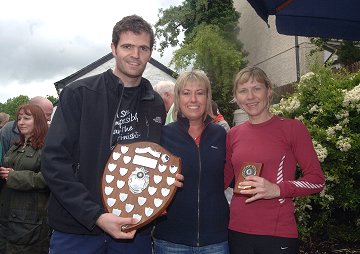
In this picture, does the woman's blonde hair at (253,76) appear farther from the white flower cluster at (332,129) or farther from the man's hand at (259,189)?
the white flower cluster at (332,129)

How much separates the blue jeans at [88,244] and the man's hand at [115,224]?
0.29m

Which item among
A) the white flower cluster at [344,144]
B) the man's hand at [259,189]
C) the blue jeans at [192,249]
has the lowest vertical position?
the blue jeans at [192,249]

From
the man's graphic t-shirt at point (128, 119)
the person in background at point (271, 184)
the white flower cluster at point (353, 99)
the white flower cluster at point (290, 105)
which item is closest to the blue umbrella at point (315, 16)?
the person in background at point (271, 184)

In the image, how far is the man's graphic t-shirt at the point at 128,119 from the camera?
8.17 ft

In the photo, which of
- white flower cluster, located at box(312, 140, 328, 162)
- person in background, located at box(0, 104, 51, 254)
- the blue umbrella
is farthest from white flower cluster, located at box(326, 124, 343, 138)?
person in background, located at box(0, 104, 51, 254)

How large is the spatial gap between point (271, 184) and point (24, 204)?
2515 millimetres

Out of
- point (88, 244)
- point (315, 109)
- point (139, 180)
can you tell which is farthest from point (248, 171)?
point (315, 109)

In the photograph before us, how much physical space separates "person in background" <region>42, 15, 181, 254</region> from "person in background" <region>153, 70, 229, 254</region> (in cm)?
18

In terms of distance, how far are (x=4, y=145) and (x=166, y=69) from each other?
19657mm

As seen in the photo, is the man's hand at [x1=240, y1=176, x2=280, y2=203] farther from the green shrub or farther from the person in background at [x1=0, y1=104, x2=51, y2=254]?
the green shrub

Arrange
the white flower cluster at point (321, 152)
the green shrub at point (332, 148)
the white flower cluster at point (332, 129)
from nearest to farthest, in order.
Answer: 1. the white flower cluster at point (321, 152)
2. the green shrub at point (332, 148)
3. the white flower cluster at point (332, 129)

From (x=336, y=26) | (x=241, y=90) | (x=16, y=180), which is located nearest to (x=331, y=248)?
(x=336, y=26)

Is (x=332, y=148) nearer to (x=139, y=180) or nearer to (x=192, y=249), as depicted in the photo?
(x=192, y=249)

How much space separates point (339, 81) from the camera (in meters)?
5.84
